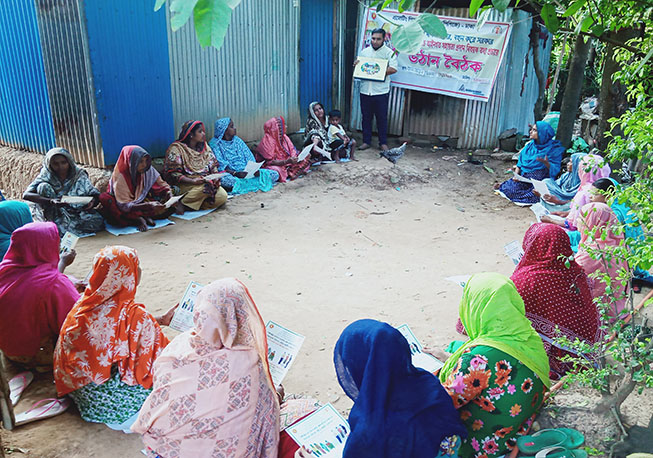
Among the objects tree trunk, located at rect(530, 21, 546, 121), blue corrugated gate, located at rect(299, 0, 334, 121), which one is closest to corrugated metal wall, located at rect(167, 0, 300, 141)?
blue corrugated gate, located at rect(299, 0, 334, 121)

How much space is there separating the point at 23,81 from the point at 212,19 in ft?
23.7

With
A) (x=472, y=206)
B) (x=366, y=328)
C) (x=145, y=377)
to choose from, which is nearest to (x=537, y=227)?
(x=366, y=328)

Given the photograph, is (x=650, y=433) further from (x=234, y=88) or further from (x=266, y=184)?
(x=234, y=88)

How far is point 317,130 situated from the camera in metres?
9.26

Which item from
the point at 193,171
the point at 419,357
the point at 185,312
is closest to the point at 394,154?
the point at 193,171

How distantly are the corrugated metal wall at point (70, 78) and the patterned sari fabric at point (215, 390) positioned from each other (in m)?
5.05

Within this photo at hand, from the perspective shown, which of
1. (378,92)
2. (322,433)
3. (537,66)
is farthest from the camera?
(537,66)

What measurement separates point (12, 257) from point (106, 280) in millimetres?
892

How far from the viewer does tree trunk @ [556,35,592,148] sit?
25.4ft

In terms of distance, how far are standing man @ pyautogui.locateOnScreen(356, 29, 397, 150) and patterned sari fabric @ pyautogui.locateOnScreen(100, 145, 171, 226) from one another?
469cm

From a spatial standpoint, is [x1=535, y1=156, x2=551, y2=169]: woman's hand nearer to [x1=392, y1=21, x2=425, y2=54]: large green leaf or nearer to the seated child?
the seated child

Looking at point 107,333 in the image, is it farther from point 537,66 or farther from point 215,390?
point 537,66

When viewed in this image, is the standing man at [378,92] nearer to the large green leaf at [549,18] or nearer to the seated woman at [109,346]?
the seated woman at [109,346]

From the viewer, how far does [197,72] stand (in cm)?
791
